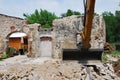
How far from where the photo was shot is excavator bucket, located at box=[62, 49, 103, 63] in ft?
31.8

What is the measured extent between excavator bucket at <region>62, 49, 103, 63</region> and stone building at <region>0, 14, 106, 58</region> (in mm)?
8683

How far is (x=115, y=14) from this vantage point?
131 ft

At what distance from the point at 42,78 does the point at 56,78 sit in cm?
36

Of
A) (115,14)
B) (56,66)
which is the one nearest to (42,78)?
(56,66)

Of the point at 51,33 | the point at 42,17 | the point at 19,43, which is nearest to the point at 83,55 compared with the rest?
the point at 51,33

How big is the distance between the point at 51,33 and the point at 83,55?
12612 mm

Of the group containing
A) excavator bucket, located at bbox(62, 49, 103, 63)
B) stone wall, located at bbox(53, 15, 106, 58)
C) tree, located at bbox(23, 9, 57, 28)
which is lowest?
excavator bucket, located at bbox(62, 49, 103, 63)

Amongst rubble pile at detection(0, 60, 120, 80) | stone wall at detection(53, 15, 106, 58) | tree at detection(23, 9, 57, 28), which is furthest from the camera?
tree at detection(23, 9, 57, 28)

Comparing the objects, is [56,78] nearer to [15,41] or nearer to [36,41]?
[36,41]

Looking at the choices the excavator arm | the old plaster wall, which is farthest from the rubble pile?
the old plaster wall

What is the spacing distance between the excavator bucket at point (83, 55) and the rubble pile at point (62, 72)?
0.42 metres

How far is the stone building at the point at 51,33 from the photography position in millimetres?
18984

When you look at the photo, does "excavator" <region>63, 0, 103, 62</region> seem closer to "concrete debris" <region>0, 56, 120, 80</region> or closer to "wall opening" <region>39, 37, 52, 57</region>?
"concrete debris" <region>0, 56, 120, 80</region>

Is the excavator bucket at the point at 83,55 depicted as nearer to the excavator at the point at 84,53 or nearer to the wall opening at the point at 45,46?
the excavator at the point at 84,53
